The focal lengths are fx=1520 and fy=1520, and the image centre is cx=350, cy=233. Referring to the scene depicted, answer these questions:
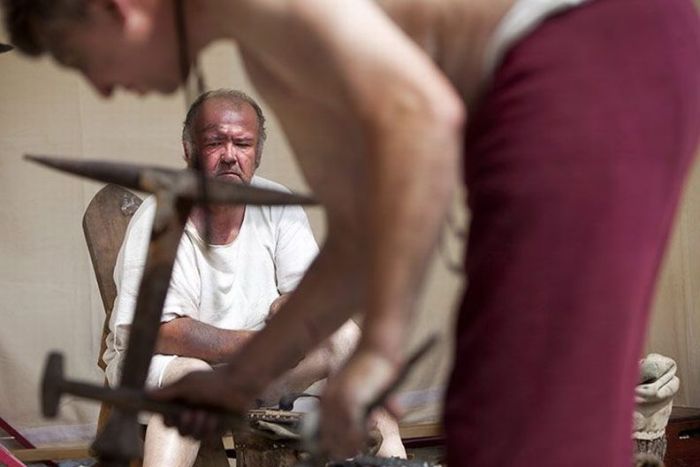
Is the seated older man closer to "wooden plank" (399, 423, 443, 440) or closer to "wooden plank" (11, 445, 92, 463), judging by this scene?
"wooden plank" (11, 445, 92, 463)

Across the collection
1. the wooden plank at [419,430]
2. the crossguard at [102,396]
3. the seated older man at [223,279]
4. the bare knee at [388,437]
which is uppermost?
the seated older man at [223,279]

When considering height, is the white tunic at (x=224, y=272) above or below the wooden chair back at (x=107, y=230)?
below

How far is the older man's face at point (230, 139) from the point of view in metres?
4.07

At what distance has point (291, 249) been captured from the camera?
4035 millimetres

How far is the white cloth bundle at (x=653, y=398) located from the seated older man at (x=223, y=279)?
2.83ft

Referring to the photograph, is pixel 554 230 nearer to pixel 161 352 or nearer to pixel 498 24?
pixel 498 24

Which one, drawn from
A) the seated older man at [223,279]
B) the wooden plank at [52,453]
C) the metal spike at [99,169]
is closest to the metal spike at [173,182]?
the metal spike at [99,169]

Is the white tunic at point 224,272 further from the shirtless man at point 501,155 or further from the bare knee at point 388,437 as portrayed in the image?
the shirtless man at point 501,155

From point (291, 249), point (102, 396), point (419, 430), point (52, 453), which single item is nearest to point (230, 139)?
point (291, 249)

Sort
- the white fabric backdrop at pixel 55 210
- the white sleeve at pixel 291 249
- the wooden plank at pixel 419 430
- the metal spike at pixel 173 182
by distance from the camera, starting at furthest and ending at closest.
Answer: the wooden plank at pixel 419 430 → the white fabric backdrop at pixel 55 210 → the white sleeve at pixel 291 249 → the metal spike at pixel 173 182

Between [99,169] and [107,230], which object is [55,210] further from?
[99,169]

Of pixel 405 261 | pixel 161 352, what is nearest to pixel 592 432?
pixel 405 261

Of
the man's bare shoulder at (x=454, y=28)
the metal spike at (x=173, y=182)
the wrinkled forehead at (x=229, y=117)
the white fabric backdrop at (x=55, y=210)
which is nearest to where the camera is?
the man's bare shoulder at (x=454, y=28)

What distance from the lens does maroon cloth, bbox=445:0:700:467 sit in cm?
142
